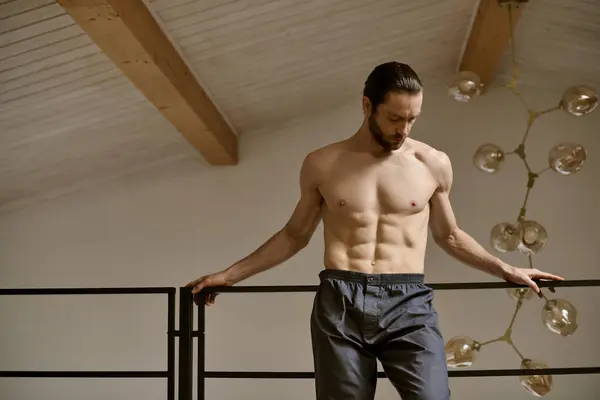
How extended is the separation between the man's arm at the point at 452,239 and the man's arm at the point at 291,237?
31cm

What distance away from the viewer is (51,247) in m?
5.62

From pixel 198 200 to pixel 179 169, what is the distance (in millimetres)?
268

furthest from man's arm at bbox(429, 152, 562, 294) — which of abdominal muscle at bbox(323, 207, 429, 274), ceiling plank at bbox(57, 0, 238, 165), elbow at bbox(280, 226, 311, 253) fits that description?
ceiling plank at bbox(57, 0, 238, 165)

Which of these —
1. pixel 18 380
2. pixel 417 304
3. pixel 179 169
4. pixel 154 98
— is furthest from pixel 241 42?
pixel 18 380

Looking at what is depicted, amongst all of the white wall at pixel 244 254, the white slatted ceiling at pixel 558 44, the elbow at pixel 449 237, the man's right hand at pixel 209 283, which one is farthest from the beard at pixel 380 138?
the white wall at pixel 244 254

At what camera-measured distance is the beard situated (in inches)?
74.9

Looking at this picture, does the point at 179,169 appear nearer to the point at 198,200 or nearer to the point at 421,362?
the point at 198,200

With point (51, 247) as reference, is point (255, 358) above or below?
below

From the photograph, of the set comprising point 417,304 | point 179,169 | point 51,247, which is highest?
point 179,169

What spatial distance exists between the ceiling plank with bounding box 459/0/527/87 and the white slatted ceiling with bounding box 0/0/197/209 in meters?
1.94

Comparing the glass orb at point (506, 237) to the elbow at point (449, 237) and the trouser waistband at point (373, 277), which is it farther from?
the trouser waistband at point (373, 277)

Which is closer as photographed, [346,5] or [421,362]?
[421,362]

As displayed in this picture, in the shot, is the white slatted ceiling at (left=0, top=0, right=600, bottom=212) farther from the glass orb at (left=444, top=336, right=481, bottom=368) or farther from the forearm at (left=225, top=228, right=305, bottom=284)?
the glass orb at (left=444, top=336, right=481, bottom=368)

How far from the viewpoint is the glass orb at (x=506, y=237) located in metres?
4.01
